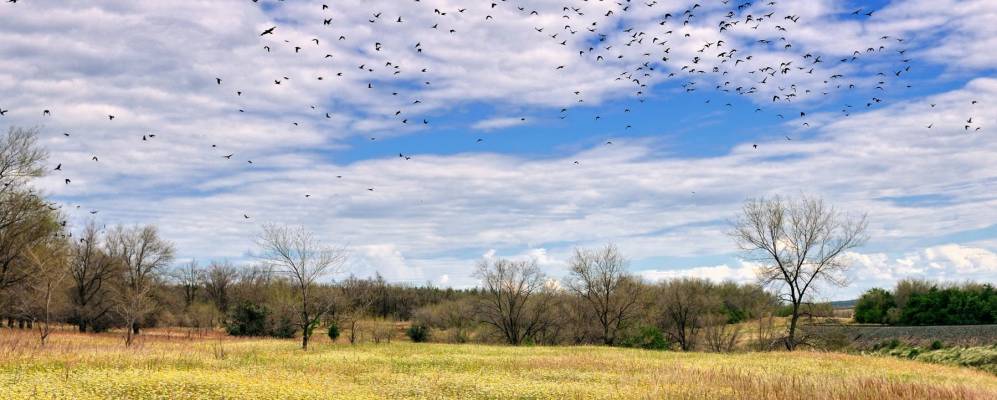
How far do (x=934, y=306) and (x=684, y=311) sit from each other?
32182 mm

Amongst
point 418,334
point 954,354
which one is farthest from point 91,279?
point 954,354

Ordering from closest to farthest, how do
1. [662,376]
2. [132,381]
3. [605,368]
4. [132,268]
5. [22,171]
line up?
[132,381]
[662,376]
[605,368]
[22,171]
[132,268]

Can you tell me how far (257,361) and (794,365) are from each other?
28.5 metres

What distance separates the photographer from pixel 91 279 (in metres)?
85.9

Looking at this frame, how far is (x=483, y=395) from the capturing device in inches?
864

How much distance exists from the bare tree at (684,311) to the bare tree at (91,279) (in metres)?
70.1

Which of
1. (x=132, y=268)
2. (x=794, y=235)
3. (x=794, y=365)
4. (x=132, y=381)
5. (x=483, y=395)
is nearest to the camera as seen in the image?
(x=132, y=381)

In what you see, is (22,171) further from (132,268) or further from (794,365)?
(794,365)

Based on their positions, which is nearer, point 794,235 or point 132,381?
point 132,381

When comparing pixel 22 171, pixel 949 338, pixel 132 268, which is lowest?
pixel 949 338

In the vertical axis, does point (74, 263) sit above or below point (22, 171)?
below

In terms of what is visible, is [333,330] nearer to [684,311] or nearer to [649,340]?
[649,340]

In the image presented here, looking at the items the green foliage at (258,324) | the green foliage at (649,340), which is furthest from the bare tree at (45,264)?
the green foliage at (649,340)

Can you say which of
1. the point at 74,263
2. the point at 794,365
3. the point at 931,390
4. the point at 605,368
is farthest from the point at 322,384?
the point at 74,263
